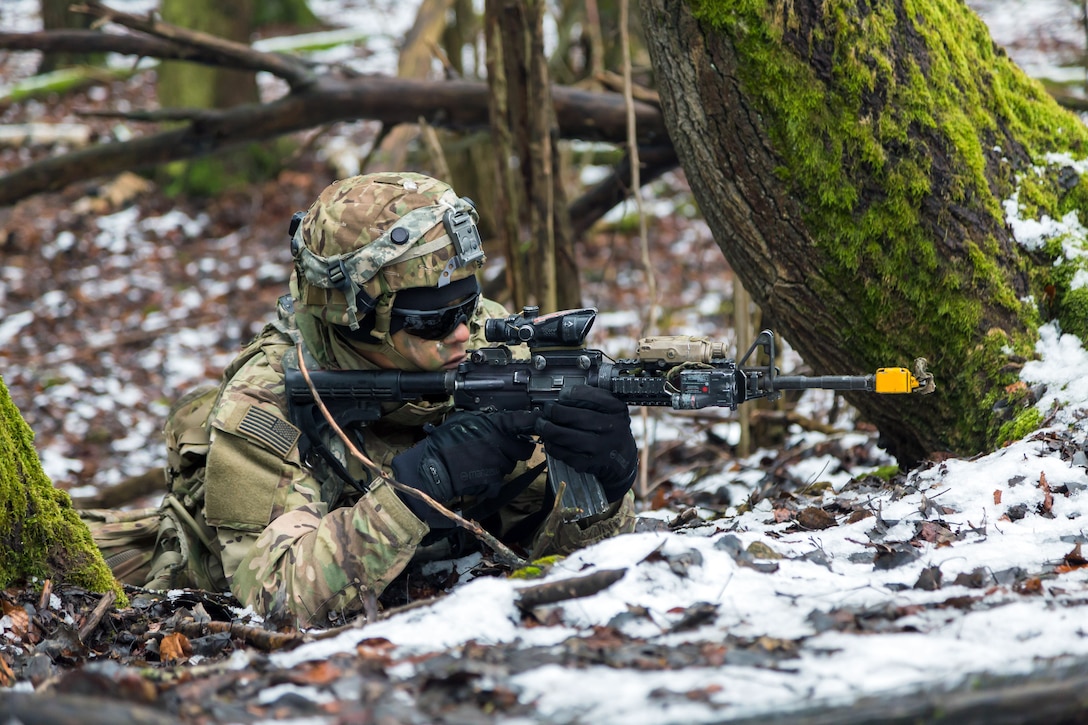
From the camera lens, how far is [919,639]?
239 cm

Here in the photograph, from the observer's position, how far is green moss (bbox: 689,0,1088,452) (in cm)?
395

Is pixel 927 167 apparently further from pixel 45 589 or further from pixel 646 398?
pixel 45 589

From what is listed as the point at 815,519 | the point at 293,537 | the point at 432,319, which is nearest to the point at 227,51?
the point at 432,319

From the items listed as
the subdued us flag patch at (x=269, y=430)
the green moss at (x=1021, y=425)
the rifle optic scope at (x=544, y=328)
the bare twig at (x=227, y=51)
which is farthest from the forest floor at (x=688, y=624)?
the bare twig at (x=227, y=51)

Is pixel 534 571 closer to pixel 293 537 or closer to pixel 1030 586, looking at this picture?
pixel 293 537

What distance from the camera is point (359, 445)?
4074 millimetres

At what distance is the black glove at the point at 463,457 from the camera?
3.62 meters

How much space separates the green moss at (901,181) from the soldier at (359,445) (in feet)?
4.07

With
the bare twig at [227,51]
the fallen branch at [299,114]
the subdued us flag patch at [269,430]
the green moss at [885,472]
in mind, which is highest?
the bare twig at [227,51]

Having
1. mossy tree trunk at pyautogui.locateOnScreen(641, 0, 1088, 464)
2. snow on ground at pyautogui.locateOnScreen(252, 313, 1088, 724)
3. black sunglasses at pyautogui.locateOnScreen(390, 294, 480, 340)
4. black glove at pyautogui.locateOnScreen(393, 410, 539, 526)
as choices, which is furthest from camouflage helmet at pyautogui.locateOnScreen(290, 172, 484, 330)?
snow on ground at pyautogui.locateOnScreen(252, 313, 1088, 724)

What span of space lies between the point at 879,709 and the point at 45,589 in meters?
2.61

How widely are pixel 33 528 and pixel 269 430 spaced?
86 centimetres

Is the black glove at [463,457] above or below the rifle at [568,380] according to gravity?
below

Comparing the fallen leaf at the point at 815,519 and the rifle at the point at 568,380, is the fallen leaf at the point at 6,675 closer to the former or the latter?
the rifle at the point at 568,380
